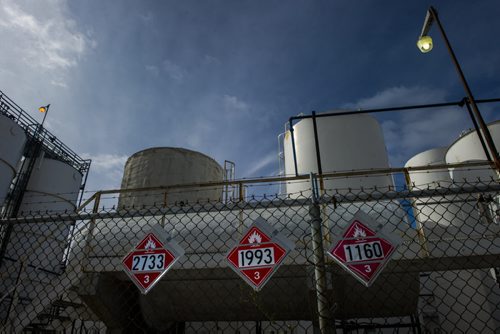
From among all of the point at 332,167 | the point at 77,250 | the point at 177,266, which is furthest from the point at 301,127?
the point at 77,250

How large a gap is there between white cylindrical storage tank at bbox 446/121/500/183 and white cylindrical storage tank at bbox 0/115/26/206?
50.8ft

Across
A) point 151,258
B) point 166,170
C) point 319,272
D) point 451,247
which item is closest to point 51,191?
point 166,170

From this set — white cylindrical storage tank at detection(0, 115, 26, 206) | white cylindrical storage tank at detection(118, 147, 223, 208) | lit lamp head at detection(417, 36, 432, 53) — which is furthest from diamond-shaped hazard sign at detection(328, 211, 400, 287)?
white cylindrical storage tank at detection(0, 115, 26, 206)

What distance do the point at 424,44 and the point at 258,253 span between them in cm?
642

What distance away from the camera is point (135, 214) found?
9.52ft

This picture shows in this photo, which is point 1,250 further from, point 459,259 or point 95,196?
point 459,259

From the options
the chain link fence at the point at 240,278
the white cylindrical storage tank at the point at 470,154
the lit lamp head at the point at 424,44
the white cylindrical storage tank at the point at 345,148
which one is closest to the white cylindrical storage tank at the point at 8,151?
the chain link fence at the point at 240,278

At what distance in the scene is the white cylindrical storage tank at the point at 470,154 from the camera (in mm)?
8961

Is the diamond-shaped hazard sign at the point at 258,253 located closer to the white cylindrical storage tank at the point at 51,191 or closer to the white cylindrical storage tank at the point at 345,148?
the white cylindrical storage tank at the point at 345,148

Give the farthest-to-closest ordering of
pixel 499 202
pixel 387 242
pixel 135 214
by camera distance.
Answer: pixel 499 202 → pixel 135 214 → pixel 387 242

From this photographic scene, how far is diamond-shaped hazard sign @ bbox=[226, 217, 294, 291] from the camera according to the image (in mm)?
2420

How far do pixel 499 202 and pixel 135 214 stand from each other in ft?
25.3

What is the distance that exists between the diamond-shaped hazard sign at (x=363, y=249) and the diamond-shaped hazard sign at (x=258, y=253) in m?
0.37

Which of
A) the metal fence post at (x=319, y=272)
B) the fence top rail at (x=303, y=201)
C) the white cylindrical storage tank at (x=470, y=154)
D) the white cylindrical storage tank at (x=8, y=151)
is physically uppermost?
the white cylindrical storage tank at (x=8, y=151)
